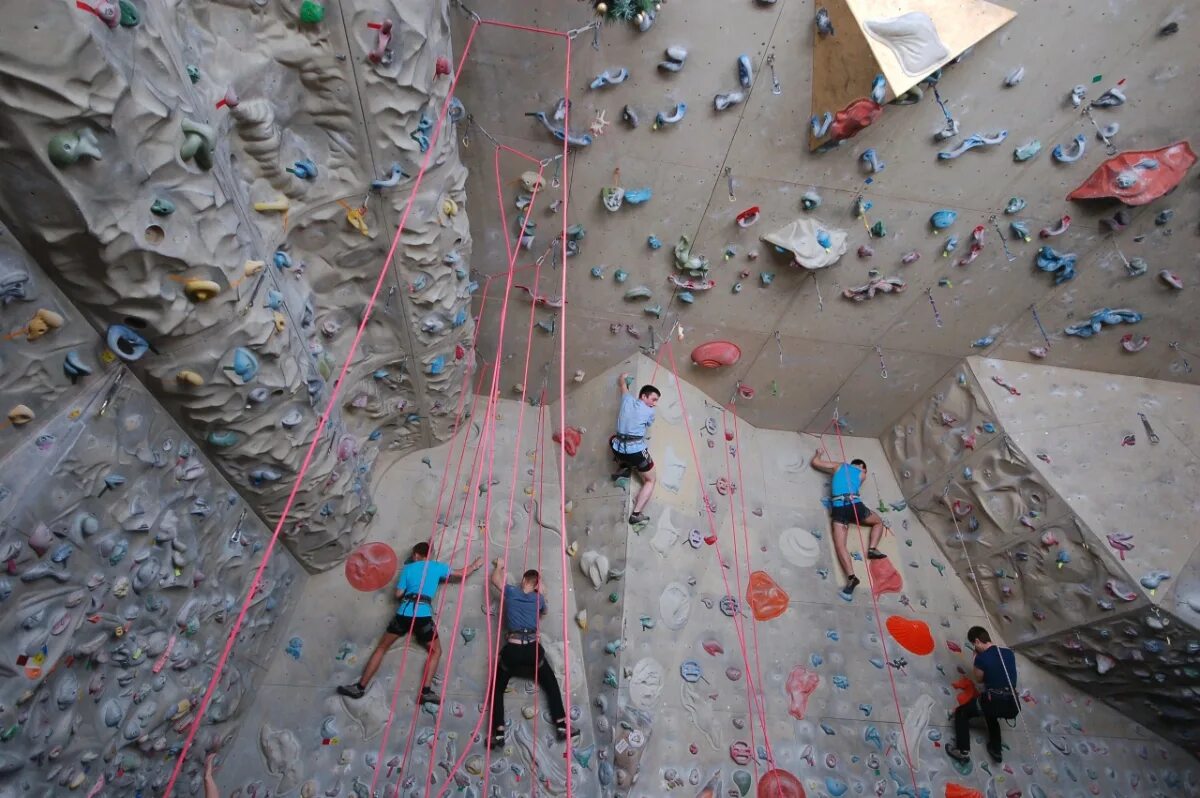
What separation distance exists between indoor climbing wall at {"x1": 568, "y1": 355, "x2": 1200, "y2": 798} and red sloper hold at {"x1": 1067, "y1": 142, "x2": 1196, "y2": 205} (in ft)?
8.30

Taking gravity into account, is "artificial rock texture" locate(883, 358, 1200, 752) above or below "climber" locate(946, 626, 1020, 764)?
above

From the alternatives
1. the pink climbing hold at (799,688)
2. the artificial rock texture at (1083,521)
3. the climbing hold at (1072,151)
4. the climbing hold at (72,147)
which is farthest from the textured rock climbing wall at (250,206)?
the artificial rock texture at (1083,521)

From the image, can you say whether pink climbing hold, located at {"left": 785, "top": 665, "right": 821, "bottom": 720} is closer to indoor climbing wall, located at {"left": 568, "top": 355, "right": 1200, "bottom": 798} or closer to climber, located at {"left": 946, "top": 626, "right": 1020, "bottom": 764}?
indoor climbing wall, located at {"left": 568, "top": 355, "right": 1200, "bottom": 798}

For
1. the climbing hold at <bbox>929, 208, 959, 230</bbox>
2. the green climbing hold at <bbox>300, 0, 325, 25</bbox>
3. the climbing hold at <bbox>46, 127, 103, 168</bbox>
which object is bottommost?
the climbing hold at <bbox>46, 127, 103, 168</bbox>

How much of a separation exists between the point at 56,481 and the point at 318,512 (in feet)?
5.05

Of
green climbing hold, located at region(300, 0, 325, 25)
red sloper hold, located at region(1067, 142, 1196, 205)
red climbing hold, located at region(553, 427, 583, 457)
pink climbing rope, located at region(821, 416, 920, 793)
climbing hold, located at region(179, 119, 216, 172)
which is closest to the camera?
climbing hold, located at region(179, 119, 216, 172)

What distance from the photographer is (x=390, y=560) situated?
12.9ft

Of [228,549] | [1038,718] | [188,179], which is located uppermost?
[188,179]

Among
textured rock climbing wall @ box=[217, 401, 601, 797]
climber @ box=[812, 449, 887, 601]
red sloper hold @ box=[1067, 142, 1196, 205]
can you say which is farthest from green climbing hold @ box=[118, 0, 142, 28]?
climber @ box=[812, 449, 887, 601]

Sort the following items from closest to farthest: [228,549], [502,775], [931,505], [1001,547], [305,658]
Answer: [228,549]
[502,775]
[305,658]
[1001,547]
[931,505]

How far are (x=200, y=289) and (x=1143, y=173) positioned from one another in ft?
14.6

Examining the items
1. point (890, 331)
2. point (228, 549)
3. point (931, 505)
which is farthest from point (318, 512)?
point (931, 505)

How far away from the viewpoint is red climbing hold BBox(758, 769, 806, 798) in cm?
337

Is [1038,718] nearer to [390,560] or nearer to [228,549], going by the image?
[390,560]
